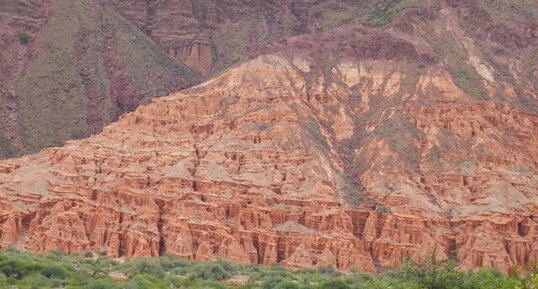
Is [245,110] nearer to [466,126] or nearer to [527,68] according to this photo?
[466,126]

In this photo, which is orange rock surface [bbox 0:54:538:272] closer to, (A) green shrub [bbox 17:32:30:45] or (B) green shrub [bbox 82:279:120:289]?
(B) green shrub [bbox 82:279:120:289]

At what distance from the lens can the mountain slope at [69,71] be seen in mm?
136875

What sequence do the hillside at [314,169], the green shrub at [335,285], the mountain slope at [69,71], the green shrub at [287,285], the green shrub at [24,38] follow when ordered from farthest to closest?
the green shrub at [24,38], the mountain slope at [69,71], the hillside at [314,169], the green shrub at [335,285], the green shrub at [287,285]

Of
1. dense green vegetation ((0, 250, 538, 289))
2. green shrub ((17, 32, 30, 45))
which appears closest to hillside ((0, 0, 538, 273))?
dense green vegetation ((0, 250, 538, 289))

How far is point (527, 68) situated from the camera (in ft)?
393

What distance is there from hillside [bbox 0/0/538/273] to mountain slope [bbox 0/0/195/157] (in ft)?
108

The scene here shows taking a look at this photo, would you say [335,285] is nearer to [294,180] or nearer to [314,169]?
[294,180]

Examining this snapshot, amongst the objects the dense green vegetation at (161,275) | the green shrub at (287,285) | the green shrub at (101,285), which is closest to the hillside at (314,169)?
the dense green vegetation at (161,275)

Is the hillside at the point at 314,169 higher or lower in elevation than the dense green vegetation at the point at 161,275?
higher

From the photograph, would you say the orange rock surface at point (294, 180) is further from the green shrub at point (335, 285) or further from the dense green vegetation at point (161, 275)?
the green shrub at point (335, 285)

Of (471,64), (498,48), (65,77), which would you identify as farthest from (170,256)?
(65,77)

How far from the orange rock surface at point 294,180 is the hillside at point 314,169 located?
5.9 inches

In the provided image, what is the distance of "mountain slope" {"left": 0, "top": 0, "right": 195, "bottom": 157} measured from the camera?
137 m

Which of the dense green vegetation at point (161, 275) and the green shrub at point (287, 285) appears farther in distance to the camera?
the green shrub at point (287, 285)
